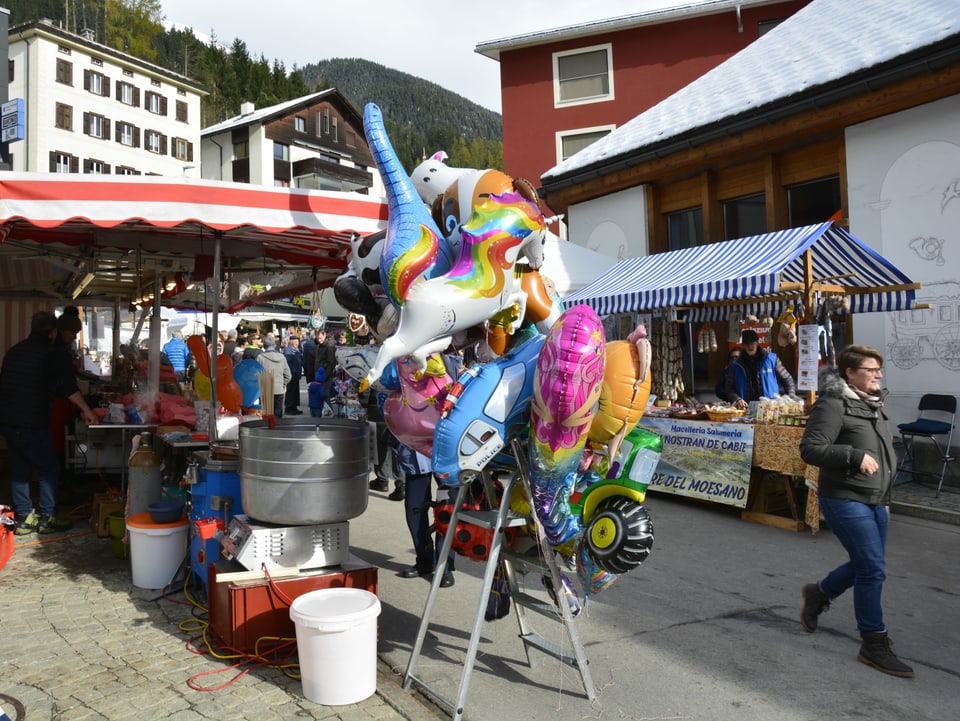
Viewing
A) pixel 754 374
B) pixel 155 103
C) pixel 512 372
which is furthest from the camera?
pixel 155 103

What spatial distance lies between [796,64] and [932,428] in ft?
18.5

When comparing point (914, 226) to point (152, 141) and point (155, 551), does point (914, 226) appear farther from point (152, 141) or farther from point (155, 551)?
point (152, 141)

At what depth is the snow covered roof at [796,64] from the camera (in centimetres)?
830

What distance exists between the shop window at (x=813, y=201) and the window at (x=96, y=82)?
4216 centimetres

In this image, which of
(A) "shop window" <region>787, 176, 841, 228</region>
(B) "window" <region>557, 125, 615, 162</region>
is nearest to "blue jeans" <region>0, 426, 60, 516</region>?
(A) "shop window" <region>787, 176, 841, 228</region>

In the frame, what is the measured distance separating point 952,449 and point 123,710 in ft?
27.5

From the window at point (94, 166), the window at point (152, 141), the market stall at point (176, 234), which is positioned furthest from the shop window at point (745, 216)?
the window at point (152, 141)

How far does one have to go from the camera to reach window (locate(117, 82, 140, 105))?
41.8m

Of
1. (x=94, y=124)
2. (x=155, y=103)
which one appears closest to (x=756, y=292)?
(x=94, y=124)

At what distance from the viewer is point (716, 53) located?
2050 centimetres

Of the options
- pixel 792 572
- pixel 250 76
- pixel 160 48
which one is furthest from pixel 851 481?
pixel 160 48

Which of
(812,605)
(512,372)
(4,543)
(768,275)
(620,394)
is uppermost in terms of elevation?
(768,275)

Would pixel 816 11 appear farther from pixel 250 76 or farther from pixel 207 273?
pixel 250 76

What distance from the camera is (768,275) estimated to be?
21.9 ft
